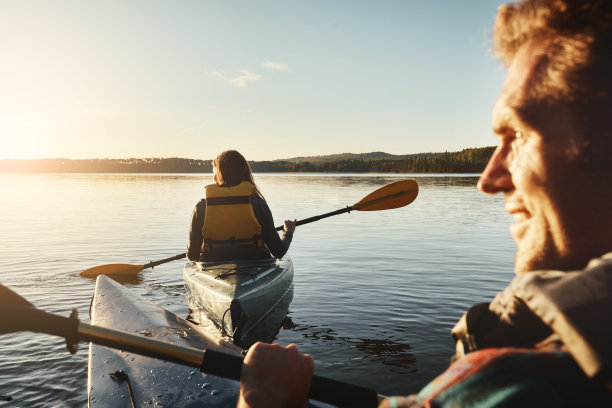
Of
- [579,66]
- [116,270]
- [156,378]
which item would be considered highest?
[579,66]

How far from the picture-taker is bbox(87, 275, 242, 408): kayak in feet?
9.59

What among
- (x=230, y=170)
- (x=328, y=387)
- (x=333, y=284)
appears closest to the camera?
(x=328, y=387)

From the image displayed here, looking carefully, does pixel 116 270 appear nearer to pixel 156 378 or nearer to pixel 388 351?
pixel 388 351

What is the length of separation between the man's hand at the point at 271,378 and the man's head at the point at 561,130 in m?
0.68

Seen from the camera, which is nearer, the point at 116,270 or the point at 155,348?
the point at 155,348

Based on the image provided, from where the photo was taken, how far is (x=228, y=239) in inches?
270

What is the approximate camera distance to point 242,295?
5672mm

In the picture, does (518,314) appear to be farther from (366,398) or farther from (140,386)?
(140,386)

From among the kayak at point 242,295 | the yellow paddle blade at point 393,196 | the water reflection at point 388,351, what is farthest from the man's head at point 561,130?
the yellow paddle blade at point 393,196

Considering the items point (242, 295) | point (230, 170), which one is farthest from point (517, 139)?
point (230, 170)

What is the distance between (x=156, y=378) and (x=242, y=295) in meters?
2.48

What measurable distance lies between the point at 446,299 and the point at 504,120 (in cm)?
838

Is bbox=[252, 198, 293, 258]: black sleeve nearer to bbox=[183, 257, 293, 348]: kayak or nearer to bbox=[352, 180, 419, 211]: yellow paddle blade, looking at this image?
bbox=[183, 257, 293, 348]: kayak

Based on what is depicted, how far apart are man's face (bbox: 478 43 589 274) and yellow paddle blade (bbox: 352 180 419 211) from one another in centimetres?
723
